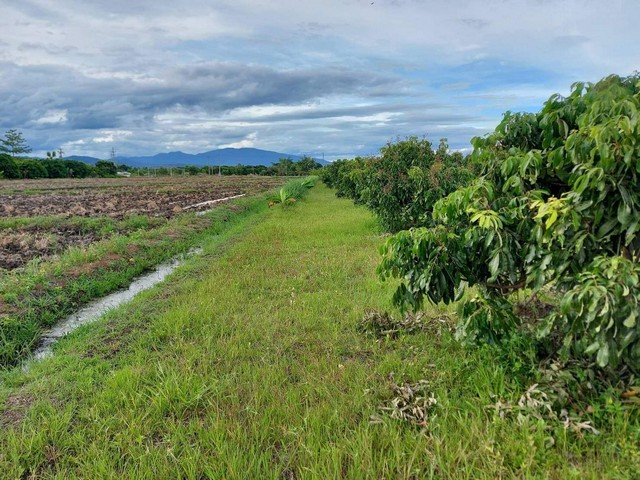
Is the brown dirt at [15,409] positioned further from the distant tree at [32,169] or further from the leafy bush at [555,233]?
the distant tree at [32,169]

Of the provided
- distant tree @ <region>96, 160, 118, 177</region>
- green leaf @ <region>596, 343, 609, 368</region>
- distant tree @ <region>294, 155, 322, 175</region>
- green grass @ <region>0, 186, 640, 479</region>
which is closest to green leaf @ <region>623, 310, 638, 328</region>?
green leaf @ <region>596, 343, 609, 368</region>

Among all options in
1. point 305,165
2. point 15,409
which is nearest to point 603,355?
point 15,409

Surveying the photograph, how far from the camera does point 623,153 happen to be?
2084 millimetres

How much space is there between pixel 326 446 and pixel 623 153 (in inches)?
89.6

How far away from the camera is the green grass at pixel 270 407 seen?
2.28 meters

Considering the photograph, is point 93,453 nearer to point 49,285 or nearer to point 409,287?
point 409,287

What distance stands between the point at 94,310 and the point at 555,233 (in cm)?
573

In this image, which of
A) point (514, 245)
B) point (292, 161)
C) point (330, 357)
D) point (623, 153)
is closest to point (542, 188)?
point (514, 245)

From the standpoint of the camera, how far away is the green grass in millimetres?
2277

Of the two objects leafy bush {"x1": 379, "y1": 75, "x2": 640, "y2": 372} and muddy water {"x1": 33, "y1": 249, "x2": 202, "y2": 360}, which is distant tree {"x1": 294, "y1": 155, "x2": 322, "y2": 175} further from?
leafy bush {"x1": 379, "y1": 75, "x2": 640, "y2": 372}

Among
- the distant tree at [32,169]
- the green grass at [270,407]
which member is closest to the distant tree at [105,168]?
the distant tree at [32,169]

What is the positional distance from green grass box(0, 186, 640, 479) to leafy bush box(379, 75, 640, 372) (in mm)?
535

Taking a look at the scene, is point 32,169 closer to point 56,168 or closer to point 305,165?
point 56,168

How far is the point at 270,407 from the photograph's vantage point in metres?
2.87
